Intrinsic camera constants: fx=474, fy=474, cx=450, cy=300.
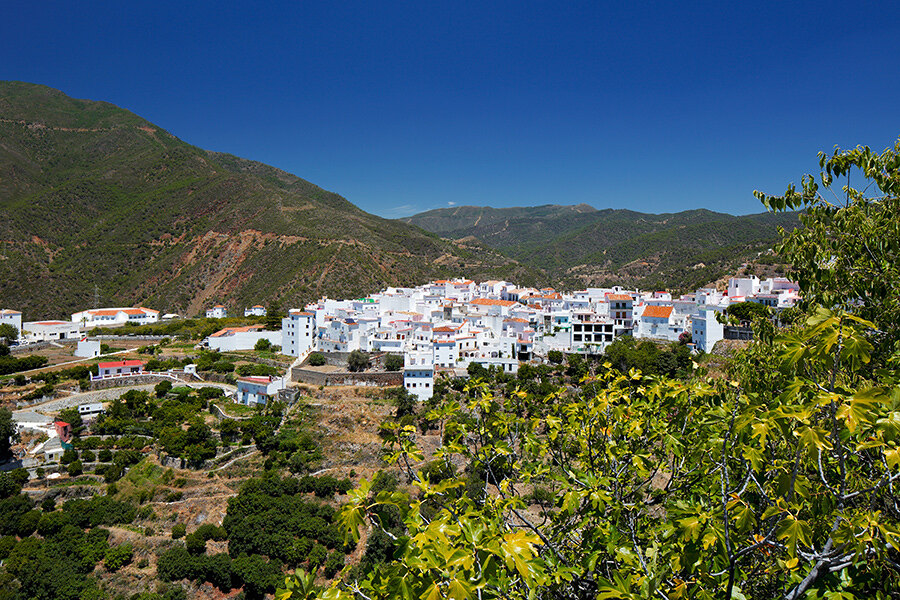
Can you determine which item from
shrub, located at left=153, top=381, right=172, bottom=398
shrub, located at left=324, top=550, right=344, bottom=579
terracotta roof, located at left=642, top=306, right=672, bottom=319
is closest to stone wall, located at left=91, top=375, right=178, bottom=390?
shrub, located at left=153, top=381, right=172, bottom=398

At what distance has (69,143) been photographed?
118 meters

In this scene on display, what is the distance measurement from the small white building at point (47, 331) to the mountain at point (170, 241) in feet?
69.8

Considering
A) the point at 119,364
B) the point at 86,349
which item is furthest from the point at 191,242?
the point at 119,364

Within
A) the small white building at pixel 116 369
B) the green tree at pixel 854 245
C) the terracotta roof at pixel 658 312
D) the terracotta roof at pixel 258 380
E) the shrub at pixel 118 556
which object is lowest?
the shrub at pixel 118 556

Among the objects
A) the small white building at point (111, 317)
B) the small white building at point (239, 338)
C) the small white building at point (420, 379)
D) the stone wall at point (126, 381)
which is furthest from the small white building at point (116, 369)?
the small white building at point (420, 379)

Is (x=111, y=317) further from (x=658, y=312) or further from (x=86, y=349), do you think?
(x=658, y=312)

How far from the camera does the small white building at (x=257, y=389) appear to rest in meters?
31.3

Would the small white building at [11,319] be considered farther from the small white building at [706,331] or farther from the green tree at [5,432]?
the small white building at [706,331]

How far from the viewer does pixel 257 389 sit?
3159cm

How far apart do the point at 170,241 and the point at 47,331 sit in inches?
1710

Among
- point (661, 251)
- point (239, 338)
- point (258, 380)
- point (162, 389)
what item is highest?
point (661, 251)

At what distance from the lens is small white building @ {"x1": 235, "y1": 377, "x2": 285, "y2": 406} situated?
103 ft

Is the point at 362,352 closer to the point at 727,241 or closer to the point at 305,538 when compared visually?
the point at 305,538

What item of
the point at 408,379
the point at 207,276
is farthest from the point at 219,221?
the point at 408,379
